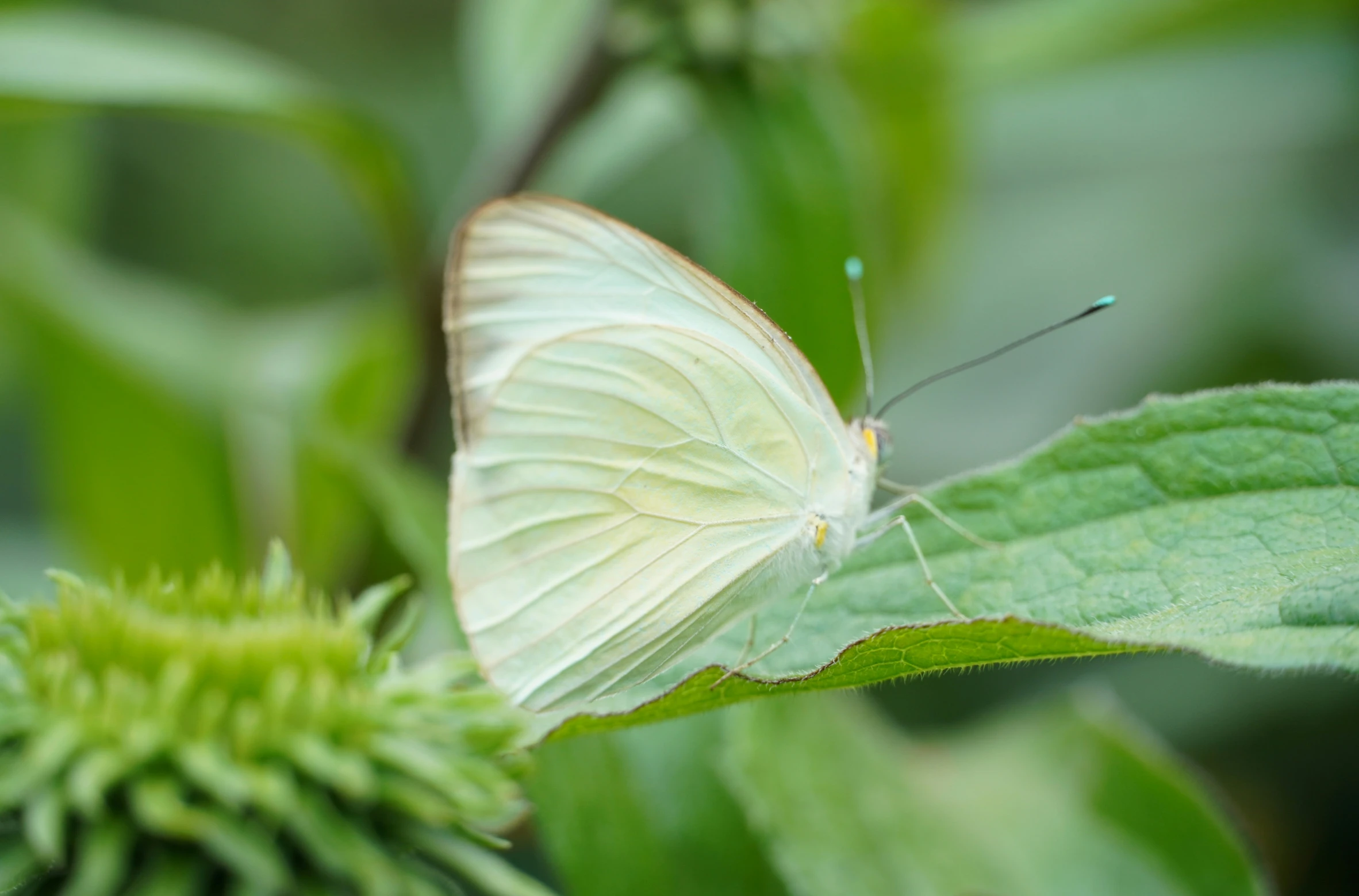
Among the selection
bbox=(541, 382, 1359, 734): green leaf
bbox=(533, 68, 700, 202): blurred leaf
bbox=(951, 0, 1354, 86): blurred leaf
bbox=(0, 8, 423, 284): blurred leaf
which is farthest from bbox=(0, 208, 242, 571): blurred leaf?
bbox=(951, 0, 1354, 86): blurred leaf

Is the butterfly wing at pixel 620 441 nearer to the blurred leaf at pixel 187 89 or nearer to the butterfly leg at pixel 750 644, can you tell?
the butterfly leg at pixel 750 644

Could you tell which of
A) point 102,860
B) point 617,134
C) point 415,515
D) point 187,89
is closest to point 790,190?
point 617,134

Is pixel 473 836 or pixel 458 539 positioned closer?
pixel 473 836

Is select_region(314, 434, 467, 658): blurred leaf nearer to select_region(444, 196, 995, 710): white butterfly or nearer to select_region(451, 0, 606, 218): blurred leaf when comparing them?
select_region(444, 196, 995, 710): white butterfly

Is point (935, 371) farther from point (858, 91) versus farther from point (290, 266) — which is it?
point (290, 266)

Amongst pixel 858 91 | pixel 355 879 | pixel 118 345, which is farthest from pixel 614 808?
pixel 858 91
